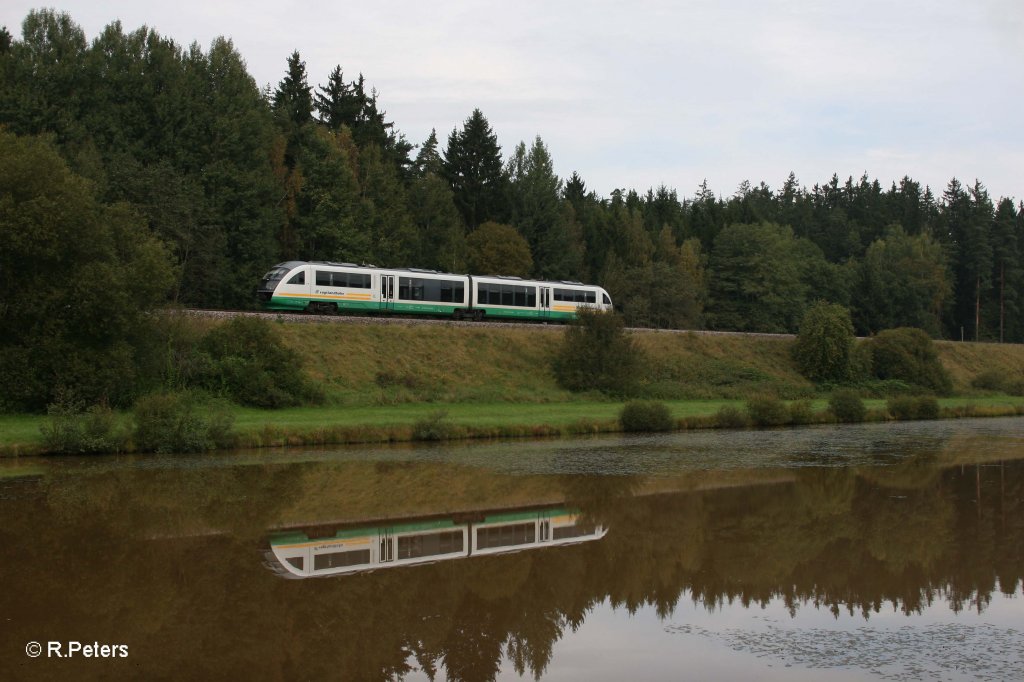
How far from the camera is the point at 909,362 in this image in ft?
214

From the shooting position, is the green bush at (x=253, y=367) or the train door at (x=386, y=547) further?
the green bush at (x=253, y=367)

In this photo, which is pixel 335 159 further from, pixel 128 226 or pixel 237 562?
pixel 237 562

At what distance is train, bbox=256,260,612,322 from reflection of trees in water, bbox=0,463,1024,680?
90.4 ft

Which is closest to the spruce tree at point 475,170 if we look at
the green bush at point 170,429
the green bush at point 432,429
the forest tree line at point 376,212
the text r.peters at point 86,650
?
the forest tree line at point 376,212

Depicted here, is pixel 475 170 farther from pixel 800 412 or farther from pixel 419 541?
pixel 419 541

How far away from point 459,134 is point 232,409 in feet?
187

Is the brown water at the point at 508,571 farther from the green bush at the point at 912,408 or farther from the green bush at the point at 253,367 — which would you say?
the green bush at the point at 912,408

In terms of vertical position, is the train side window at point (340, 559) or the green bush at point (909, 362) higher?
the green bush at point (909, 362)

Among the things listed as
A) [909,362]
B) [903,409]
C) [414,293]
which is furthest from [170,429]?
[909,362]

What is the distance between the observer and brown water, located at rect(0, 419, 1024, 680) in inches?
477

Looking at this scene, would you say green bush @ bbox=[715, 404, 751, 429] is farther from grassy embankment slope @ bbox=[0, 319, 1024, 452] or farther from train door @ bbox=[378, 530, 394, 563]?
train door @ bbox=[378, 530, 394, 563]

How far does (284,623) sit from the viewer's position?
1333 centimetres

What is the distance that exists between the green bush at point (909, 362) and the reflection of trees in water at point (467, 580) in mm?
43575

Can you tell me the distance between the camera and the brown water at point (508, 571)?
12109mm
